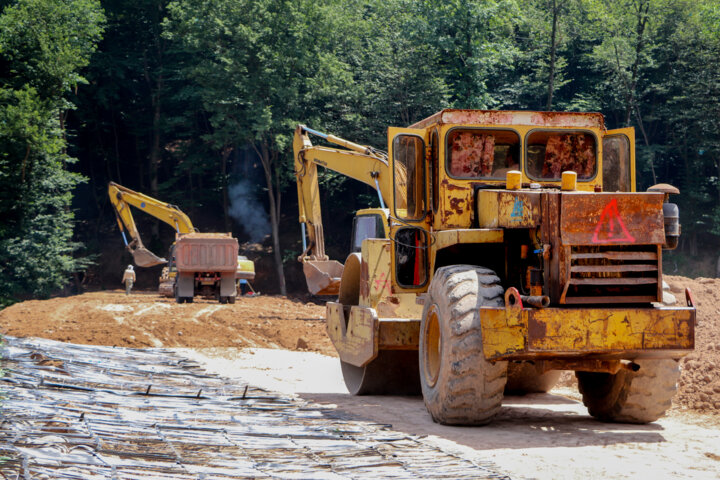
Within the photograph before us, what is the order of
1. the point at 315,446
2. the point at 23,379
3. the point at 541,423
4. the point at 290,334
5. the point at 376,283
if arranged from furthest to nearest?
the point at 290,334, the point at 376,283, the point at 23,379, the point at 541,423, the point at 315,446

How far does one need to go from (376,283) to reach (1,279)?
26864 millimetres

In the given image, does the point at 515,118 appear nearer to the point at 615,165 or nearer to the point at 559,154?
the point at 559,154

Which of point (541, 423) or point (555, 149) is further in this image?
point (555, 149)

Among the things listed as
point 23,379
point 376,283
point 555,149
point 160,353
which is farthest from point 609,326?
point 160,353

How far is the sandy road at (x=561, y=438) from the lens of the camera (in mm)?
6719

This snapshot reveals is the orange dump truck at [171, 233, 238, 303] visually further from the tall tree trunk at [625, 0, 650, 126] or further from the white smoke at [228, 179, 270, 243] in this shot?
the tall tree trunk at [625, 0, 650, 126]

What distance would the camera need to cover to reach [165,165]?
47.5 meters

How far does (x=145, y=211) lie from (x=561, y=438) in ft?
86.3

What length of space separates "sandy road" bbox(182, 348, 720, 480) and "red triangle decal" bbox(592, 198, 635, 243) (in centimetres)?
A: 188

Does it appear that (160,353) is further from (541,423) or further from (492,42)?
(492,42)

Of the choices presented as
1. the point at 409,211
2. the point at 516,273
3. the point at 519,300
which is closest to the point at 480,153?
the point at 409,211

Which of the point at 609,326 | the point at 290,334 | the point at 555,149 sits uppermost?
the point at 555,149

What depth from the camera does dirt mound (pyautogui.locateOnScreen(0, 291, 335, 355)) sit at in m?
17.8

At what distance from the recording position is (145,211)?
106 ft
